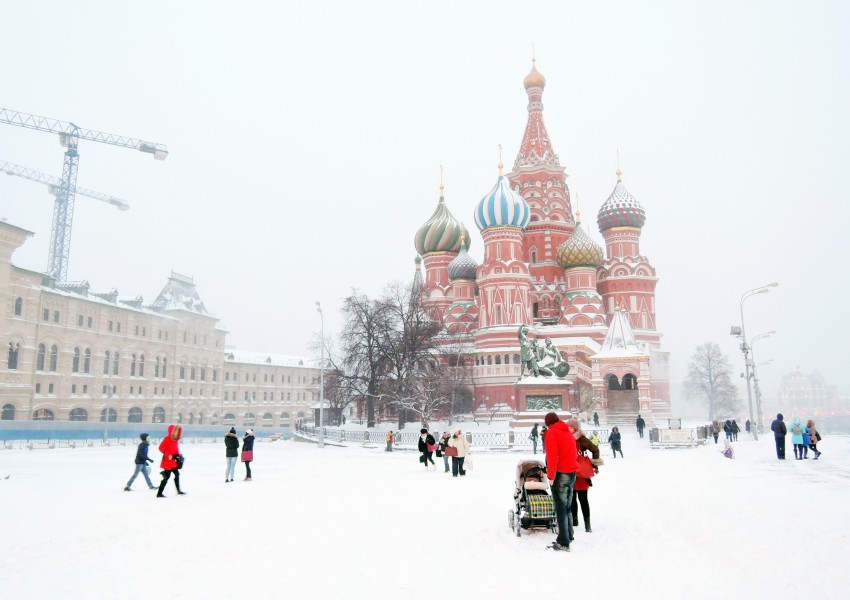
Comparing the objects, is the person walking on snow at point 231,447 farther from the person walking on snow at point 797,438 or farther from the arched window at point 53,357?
the arched window at point 53,357

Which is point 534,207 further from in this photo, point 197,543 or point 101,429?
point 197,543

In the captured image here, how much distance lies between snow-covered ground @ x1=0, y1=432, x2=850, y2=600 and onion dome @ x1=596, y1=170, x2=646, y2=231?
45295 millimetres

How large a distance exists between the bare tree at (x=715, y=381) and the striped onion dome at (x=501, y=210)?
31.6m

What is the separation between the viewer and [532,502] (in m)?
8.93

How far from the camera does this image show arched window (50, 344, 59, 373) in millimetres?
54156

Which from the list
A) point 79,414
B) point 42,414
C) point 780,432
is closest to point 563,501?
point 780,432

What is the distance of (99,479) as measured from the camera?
16906 millimetres


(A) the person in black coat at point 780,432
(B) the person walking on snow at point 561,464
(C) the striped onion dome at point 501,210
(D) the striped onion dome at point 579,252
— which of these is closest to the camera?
(B) the person walking on snow at point 561,464

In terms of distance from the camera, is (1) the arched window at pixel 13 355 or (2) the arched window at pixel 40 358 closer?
(1) the arched window at pixel 13 355

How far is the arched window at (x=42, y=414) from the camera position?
51812mm

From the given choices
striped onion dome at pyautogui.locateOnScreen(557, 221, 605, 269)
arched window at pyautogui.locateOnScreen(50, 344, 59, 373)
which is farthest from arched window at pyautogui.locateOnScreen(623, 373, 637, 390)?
arched window at pyautogui.locateOnScreen(50, 344, 59, 373)

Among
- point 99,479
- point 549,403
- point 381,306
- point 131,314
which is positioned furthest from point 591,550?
point 131,314

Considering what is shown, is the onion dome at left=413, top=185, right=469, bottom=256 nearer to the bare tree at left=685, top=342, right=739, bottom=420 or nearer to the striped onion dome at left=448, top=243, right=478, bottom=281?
the striped onion dome at left=448, top=243, right=478, bottom=281

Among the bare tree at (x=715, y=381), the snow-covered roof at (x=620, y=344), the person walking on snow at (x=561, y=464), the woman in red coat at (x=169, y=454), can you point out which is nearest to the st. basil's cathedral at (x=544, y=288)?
the snow-covered roof at (x=620, y=344)
